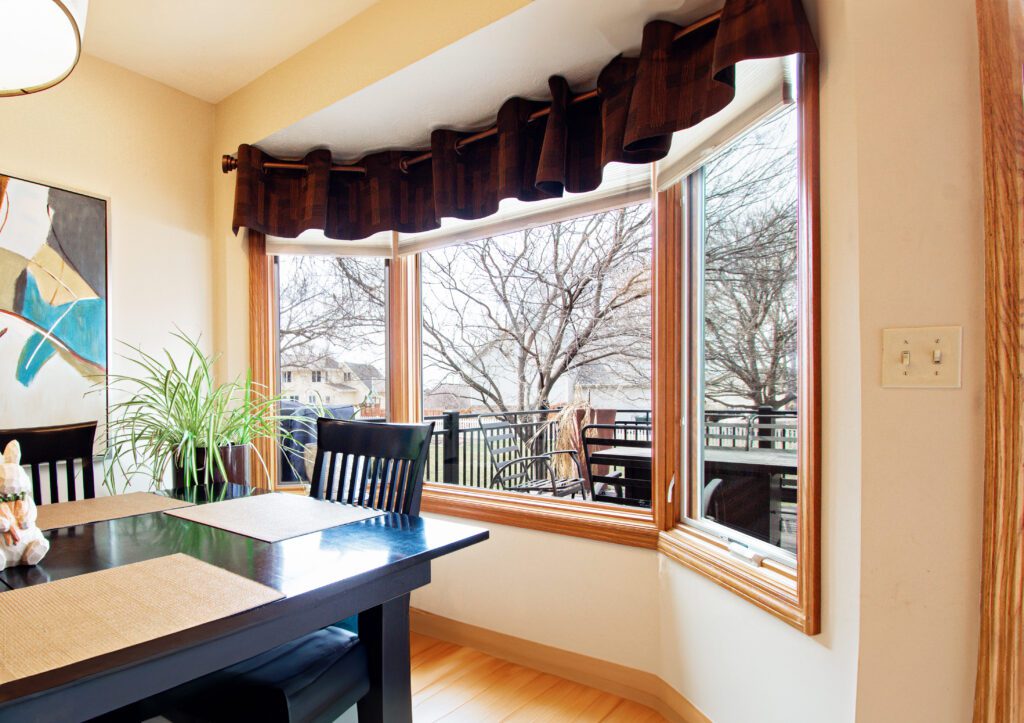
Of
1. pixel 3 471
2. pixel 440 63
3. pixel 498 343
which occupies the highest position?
pixel 440 63

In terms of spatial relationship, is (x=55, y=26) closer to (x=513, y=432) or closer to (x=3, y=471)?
(x=3, y=471)

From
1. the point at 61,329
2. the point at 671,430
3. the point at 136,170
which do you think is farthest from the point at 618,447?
the point at 136,170

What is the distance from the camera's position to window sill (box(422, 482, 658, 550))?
1979mm

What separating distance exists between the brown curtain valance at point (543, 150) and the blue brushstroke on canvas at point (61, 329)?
0.73m

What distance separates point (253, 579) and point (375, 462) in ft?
2.46

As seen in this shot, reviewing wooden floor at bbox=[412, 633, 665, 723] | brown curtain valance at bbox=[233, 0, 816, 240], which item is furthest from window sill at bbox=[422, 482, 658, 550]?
brown curtain valance at bbox=[233, 0, 816, 240]

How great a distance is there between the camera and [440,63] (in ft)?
6.39

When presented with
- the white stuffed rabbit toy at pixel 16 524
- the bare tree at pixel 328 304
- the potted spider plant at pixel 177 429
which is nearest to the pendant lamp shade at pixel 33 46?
the white stuffed rabbit toy at pixel 16 524

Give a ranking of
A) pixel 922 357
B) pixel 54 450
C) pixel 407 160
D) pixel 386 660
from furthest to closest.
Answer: pixel 407 160
pixel 54 450
pixel 386 660
pixel 922 357

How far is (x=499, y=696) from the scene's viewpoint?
6.52 feet

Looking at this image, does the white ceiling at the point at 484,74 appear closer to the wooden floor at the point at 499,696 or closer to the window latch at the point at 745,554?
the window latch at the point at 745,554

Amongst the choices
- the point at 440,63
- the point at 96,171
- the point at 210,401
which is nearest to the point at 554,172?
the point at 440,63

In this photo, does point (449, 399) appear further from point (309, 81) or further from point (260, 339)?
point (309, 81)

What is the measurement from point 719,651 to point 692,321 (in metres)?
0.99
